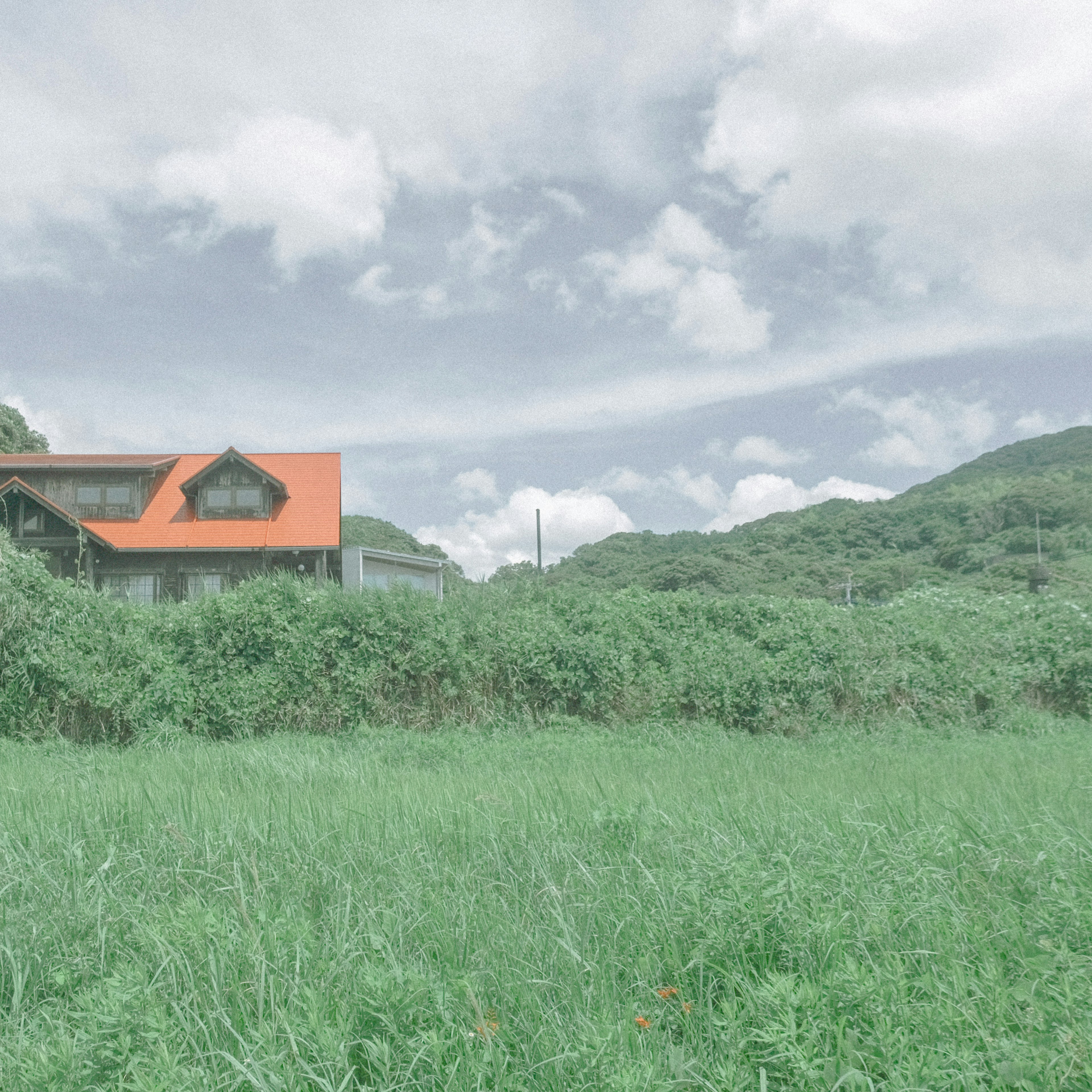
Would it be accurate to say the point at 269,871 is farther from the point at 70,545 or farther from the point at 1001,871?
the point at 70,545

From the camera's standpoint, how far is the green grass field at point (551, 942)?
259 cm

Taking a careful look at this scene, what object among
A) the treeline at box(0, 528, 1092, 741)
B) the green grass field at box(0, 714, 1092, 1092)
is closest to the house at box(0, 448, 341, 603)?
the treeline at box(0, 528, 1092, 741)

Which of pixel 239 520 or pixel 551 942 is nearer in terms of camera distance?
pixel 551 942

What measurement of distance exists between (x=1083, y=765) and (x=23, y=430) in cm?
4928

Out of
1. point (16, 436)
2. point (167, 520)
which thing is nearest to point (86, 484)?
point (167, 520)

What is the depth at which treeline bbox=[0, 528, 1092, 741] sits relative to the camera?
37.6 feet

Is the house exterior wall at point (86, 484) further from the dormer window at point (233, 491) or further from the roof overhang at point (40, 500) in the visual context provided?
the dormer window at point (233, 491)

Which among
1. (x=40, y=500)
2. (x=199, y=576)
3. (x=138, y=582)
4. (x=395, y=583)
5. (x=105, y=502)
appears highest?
(x=105, y=502)

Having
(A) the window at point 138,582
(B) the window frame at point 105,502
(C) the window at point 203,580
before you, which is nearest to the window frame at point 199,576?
(C) the window at point 203,580

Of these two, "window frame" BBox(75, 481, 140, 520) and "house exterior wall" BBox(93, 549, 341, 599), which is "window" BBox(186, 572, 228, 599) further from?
"window frame" BBox(75, 481, 140, 520)

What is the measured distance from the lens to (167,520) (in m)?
30.2

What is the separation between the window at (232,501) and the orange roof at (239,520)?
32cm

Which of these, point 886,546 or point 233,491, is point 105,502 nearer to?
point 233,491

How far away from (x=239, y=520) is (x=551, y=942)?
1149 inches
